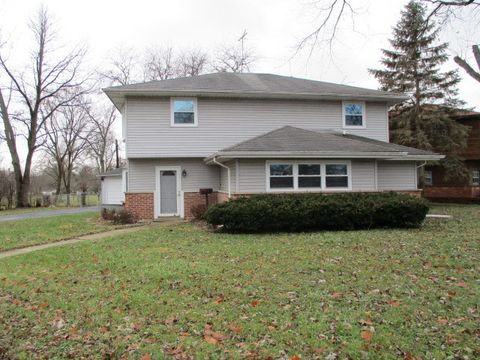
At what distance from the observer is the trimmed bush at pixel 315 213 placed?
11445 millimetres

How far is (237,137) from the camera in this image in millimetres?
16797

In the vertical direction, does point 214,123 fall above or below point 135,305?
above

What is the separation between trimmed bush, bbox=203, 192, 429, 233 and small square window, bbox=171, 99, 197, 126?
570cm

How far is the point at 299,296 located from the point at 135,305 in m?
2.29

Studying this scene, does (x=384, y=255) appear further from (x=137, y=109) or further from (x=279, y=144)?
(x=137, y=109)

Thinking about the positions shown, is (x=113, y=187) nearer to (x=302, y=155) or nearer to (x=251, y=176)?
(x=251, y=176)

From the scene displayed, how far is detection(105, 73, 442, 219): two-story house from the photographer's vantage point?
46.8ft

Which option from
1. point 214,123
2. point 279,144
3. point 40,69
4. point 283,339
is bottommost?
point 283,339

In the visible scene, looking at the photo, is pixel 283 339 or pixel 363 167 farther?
pixel 363 167

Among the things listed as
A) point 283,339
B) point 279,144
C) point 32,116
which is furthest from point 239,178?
point 32,116

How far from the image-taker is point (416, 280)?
6.06 m

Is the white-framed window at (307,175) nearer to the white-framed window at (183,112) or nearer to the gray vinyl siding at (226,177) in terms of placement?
the gray vinyl siding at (226,177)

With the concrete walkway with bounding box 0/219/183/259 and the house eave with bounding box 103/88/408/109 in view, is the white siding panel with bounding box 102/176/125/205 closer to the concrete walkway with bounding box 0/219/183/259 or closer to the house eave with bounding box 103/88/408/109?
the house eave with bounding box 103/88/408/109

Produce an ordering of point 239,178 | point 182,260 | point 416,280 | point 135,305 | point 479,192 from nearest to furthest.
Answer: point 135,305
point 416,280
point 182,260
point 239,178
point 479,192
